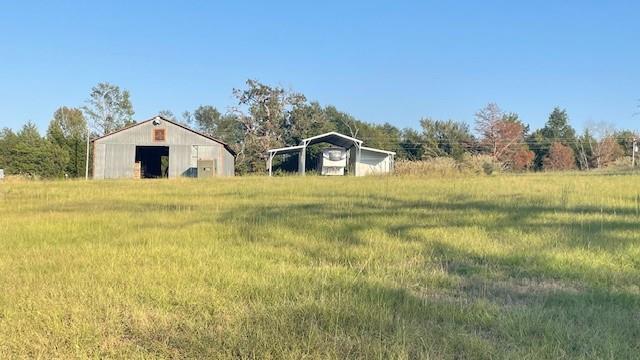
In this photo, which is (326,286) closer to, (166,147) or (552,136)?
(166,147)

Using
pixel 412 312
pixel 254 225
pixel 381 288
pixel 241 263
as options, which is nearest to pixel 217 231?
pixel 254 225

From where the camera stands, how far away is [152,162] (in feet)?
171

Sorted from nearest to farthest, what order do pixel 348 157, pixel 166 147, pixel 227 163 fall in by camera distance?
1. pixel 166 147
2. pixel 227 163
3. pixel 348 157

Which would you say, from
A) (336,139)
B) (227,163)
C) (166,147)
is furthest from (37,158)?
(336,139)

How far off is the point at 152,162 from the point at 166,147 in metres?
8.60

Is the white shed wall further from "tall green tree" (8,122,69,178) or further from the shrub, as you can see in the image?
the shrub

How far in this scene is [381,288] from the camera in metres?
4.41

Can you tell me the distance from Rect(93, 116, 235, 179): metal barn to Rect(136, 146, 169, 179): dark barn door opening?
568 centimetres

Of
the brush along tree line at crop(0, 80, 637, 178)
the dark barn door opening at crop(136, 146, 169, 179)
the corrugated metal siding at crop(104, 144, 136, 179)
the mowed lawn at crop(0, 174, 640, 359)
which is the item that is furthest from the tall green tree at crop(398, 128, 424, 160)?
the mowed lawn at crop(0, 174, 640, 359)

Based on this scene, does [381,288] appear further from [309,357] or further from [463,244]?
[463,244]

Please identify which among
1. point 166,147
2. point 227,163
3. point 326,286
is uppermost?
point 166,147

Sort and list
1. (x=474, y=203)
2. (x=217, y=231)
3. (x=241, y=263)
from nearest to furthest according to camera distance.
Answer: (x=241, y=263) < (x=217, y=231) < (x=474, y=203)

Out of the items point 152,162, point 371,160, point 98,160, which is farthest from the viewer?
point 152,162

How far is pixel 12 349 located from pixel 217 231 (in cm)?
457
